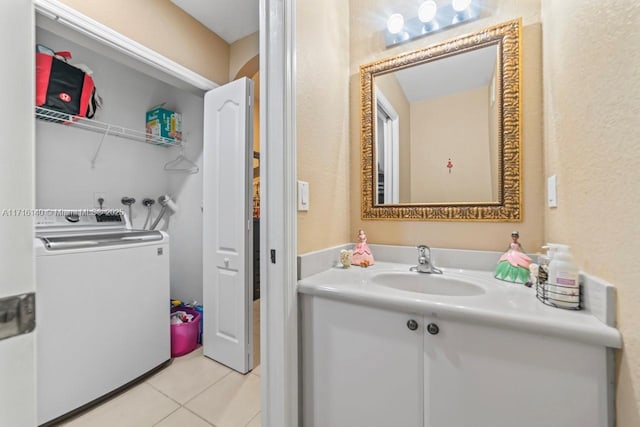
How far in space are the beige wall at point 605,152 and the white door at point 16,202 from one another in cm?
111

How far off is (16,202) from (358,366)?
997 millimetres

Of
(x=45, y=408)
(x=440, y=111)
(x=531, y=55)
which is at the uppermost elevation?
(x=531, y=55)

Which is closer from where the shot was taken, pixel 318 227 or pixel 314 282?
pixel 314 282

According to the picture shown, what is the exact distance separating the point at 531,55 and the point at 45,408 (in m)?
2.80

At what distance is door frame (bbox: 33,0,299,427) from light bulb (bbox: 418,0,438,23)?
0.74 metres

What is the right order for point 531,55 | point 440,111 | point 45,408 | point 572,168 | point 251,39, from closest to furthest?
point 572,168 → point 531,55 → point 45,408 → point 440,111 → point 251,39

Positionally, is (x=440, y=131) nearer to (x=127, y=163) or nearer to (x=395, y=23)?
(x=395, y=23)

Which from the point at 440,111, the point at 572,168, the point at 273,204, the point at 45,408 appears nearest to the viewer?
the point at 572,168

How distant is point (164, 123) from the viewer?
2375 mm

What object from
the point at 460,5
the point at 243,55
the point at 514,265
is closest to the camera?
the point at 514,265

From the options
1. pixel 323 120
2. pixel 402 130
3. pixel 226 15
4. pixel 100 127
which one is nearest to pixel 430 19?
pixel 402 130

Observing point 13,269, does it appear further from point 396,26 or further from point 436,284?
point 396,26

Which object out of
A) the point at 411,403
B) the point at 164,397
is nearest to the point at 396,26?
the point at 411,403

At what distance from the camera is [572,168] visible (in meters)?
0.83
